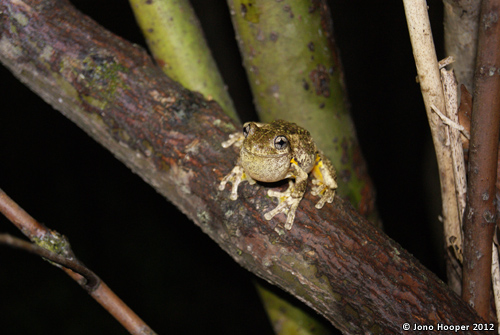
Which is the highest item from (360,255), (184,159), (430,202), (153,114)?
(430,202)

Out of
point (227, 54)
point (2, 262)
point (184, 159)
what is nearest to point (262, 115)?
point (184, 159)

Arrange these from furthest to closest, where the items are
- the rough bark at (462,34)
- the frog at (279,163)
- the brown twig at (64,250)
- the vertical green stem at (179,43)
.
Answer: the vertical green stem at (179,43) < the frog at (279,163) < the rough bark at (462,34) < the brown twig at (64,250)

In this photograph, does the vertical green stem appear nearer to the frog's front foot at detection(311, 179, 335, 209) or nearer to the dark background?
the frog's front foot at detection(311, 179, 335, 209)


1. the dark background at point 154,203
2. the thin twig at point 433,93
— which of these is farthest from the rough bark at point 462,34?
the dark background at point 154,203

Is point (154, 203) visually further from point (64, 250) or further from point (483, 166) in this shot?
point (483, 166)

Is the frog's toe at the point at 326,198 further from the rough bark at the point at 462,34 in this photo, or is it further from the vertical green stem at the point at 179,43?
the vertical green stem at the point at 179,43

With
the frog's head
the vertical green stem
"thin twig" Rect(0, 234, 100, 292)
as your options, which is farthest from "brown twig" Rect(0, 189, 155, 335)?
the vertical green stem

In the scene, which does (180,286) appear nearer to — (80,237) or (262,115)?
(80,237)
